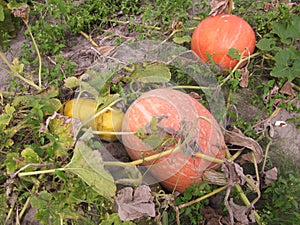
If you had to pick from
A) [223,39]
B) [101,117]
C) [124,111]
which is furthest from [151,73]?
[223,39]

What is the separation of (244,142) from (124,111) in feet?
2.27

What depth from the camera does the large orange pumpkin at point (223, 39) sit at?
8.73 ft

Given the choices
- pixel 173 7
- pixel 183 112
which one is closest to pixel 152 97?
pixel 183 112

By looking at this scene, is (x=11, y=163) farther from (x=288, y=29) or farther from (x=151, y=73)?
(x=288, y=29)

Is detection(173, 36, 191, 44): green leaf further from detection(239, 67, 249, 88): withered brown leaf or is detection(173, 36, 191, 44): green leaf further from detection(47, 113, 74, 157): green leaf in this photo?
detection(47, 113, 74, 157): green leaf

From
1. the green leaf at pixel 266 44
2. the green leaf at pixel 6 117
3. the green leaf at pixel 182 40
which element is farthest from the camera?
the green leaf at pixel 182 40

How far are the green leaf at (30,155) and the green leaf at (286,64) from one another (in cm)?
152

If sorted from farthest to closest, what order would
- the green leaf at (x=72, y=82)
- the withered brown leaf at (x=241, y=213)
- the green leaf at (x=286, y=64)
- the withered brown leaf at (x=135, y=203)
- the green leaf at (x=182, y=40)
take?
the green leaf at (x=182, y=40) < the green leaf at (x=286, y=64) < the green leaf at (x=72, y=82) < the withered brown leaf at (x=241, y=213) < the withered brown leaf at (x=135, y=203)

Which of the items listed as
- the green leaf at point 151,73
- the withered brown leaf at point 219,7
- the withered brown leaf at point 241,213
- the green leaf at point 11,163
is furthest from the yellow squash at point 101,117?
the withered brown leaf at point 219,7

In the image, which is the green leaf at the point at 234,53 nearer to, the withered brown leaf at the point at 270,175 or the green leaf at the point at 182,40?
the green leaf at the point at 182,40

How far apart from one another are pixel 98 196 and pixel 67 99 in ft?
2.54

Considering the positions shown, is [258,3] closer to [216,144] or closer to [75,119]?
[216,144]

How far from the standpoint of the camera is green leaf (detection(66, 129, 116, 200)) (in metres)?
1.95

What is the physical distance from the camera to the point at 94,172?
6.42 ft
